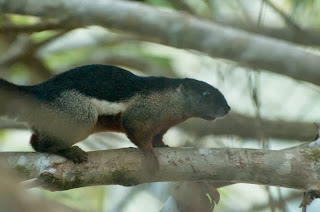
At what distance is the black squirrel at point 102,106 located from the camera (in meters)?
3.57

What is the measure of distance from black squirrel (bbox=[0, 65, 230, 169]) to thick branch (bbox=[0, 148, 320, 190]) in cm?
12

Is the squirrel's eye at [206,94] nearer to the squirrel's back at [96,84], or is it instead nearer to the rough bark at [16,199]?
the squirrel's back at [96,84]

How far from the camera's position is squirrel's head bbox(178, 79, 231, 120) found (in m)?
4.08

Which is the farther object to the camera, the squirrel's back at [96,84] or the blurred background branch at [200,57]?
the blurred background branch at [200,57]

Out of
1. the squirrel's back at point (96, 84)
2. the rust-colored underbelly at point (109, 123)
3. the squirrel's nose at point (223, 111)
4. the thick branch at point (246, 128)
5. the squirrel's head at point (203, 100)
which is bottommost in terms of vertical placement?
the rust-colored underbelly at point (109, 123)

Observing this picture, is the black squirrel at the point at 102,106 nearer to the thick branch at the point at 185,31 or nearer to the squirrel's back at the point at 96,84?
the squirrel's back at the point at 96,84

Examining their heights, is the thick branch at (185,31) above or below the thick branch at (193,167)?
above

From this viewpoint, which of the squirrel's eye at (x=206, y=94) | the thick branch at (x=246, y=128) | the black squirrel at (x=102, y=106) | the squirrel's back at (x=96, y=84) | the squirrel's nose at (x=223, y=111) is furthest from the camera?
the thick branch at (x=246, y=128)

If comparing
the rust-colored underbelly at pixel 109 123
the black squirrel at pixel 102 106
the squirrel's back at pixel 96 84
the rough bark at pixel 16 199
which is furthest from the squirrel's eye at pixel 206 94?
the rough bark at pixel 16 199

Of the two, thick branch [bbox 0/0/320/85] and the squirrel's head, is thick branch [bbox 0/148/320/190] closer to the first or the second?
the squirrel's head

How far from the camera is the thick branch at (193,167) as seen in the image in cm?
307

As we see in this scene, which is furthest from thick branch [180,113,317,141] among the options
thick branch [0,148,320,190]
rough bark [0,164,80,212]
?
rough bark [0,164,80,212]

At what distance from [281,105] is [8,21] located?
11.4 feet

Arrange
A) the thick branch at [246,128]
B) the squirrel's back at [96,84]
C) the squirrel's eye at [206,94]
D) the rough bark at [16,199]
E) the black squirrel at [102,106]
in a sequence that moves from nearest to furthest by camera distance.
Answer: the rough bark at [16,199] < the black squirrel at [102,106] < the squirrel's back at [96,84] < the squirrel's eye at [206,94] < the thick branch at [246,128]
